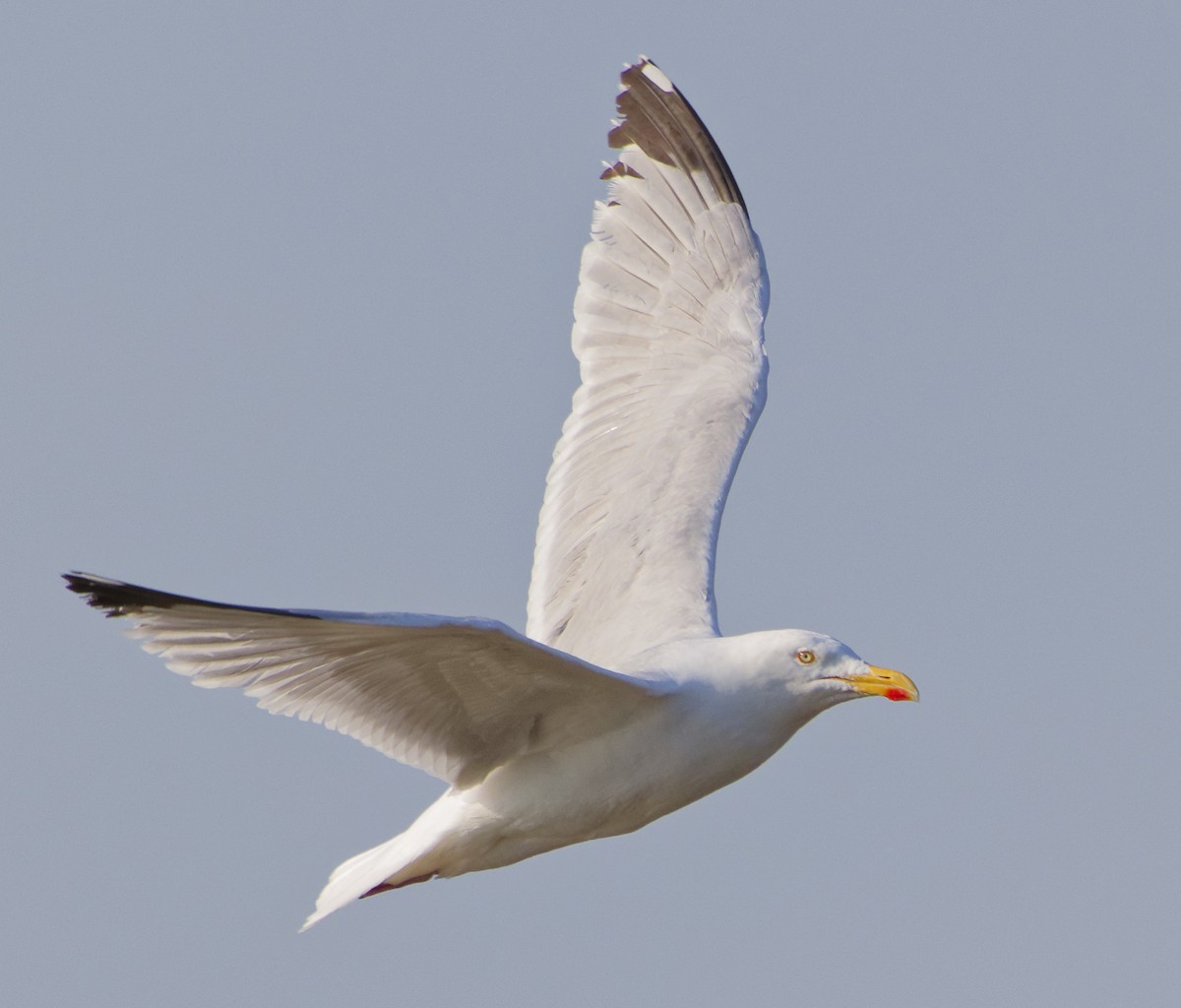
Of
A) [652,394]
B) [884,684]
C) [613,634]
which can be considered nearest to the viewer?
[884,684]

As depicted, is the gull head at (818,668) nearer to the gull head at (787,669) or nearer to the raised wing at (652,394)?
the gull head at (787,669)

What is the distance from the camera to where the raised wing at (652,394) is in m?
12.9

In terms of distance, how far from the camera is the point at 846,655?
11383 mm

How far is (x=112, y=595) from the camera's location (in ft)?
31.0

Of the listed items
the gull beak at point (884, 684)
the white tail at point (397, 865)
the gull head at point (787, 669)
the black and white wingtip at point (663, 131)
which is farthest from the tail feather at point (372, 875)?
the black and white wingtip at point (663, 131)

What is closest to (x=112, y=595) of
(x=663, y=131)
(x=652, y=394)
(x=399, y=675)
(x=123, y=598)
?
(x=123, y=598)

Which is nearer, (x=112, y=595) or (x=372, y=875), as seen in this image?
(x=112, y=595)

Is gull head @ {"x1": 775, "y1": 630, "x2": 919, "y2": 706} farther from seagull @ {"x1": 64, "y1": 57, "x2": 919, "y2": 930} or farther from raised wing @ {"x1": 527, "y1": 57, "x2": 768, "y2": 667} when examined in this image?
raised wing @ {"x1": 527, "y1": 57, "x2": 768, "y2": 667}

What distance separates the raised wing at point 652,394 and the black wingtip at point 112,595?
11.5 feet

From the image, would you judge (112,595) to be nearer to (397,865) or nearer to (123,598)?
(123,598)

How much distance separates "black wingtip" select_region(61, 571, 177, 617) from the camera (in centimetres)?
938

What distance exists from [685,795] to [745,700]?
0.56 meters

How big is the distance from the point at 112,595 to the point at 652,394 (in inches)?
215

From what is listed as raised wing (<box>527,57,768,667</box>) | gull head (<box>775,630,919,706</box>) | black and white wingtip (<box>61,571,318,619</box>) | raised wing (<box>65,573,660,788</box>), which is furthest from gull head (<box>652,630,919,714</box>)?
black and white wingtip (<box>61,571,318,619</box>)
